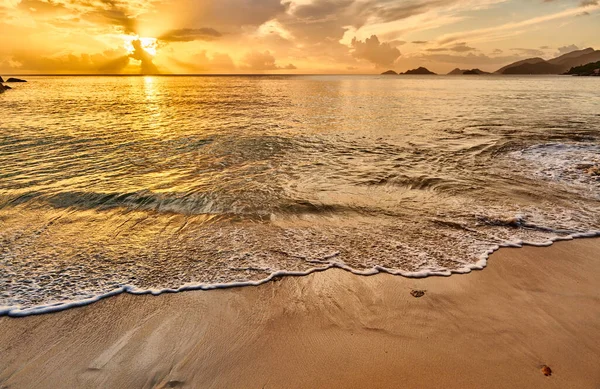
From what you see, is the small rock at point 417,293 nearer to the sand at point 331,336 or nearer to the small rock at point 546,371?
the sand at point 331,336

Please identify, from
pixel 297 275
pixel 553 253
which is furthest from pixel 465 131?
pixel 297 275

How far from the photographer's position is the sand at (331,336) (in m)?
3.10

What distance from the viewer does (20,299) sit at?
4312 millimetres

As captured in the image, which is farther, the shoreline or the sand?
the shoreline

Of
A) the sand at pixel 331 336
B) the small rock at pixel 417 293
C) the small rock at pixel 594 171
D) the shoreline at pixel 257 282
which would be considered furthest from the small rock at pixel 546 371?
the small rock at pixel 594 171

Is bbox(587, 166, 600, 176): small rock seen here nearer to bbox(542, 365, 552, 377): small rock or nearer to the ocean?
the ocean

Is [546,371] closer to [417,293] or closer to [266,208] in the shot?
[417,293]

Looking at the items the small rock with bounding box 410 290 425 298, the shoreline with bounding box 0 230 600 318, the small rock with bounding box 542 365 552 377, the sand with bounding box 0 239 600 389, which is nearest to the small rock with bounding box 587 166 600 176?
the shoreline with bounding box 0 230 600 318

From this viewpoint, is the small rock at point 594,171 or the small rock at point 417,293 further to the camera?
the small rock at point 594,171

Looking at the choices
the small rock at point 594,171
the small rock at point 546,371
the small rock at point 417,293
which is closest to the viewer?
the small rock at point 546,371

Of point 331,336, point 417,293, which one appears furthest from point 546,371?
point 331,336

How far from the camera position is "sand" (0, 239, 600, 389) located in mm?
3098

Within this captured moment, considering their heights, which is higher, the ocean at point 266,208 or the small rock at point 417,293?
the ocean at point 266,208

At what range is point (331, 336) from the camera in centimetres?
360
